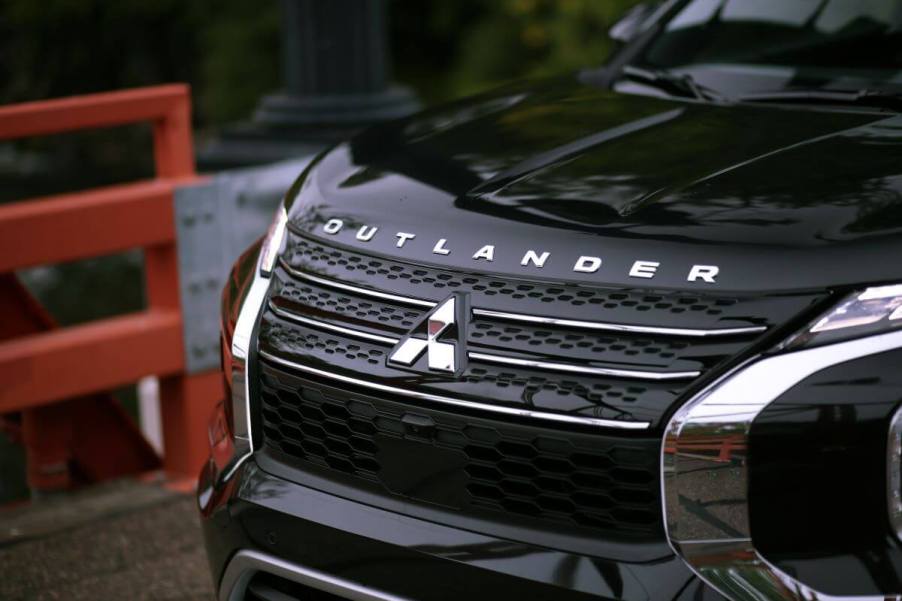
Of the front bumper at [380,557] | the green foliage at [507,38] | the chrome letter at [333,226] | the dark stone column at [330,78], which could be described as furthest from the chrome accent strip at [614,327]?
the green foliage at [507,38]

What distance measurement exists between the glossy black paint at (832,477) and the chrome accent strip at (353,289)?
0.68 m

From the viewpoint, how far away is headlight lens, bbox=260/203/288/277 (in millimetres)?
2922

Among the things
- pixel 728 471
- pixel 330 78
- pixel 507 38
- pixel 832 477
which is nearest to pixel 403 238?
pixel 728 471

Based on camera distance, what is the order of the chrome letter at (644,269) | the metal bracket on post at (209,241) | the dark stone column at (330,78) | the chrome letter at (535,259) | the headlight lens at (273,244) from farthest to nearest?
1. the dark stone column at (330,78)
2. the metal bracket on post at (209,241)
3. the headlight lens at (273,244)
4. the chrome letter at (535,259)
5. the chrome letter at (644,269)

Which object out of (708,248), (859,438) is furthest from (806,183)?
(859,438)

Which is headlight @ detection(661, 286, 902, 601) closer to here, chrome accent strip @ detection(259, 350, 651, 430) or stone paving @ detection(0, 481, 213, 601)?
chrome accent strip @ detection(259, 350, 651, 430)

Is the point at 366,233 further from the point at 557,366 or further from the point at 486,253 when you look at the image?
the point at 557,366

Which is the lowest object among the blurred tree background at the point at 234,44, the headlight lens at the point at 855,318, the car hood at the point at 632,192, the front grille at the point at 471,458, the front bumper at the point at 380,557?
the blurred tree background at the point at 234,44

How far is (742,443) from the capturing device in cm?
209

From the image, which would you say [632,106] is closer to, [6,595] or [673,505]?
[673,505]

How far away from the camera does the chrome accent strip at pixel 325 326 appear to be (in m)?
2.50

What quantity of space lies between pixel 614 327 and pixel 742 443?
29cm

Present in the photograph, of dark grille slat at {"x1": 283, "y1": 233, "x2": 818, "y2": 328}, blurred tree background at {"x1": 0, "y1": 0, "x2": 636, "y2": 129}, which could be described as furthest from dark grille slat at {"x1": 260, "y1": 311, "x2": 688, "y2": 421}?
blurred tree background at {"x1": 0, "y1": 0, "x2": 636, "y2": 129}

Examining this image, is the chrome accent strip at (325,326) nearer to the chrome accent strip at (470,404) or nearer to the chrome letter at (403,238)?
the chrome accent strip at (470,404)
